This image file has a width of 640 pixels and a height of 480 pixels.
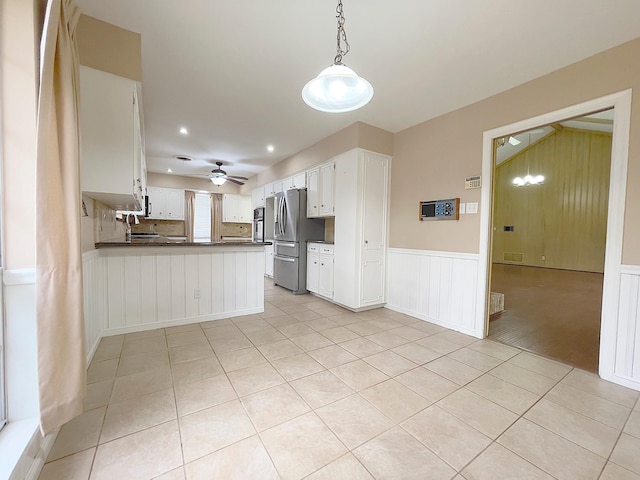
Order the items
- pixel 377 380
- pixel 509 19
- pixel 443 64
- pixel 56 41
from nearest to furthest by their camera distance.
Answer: pixel 56 41
pixel 509 19
pixel 377 380
pixel 443 64

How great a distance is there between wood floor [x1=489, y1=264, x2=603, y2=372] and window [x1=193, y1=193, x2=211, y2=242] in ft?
24.0

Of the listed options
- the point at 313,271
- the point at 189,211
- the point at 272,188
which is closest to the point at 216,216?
the point at 189,211

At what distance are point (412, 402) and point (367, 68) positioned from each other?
2.86m

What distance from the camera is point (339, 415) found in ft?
5.38

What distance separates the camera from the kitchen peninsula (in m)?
2.69

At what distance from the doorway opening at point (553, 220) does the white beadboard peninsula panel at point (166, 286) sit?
11.9 ft

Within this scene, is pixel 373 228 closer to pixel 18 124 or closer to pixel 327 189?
pixel 327 189

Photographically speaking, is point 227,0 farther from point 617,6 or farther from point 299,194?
point 299,194

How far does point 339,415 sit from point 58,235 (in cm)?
186

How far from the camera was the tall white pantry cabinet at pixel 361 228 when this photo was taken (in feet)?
12.3

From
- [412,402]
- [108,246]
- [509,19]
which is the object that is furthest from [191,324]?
[509,19]

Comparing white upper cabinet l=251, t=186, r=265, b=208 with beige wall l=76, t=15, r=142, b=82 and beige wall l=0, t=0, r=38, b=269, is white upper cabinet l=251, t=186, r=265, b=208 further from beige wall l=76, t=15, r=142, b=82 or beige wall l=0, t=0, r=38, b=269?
beige wall l=0, t=0, r=38, b=269

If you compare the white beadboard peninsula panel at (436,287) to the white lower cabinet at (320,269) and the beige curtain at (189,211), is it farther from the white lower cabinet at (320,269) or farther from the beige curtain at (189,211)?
the beige curtain at (189,211)

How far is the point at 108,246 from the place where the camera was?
8.80 feet
